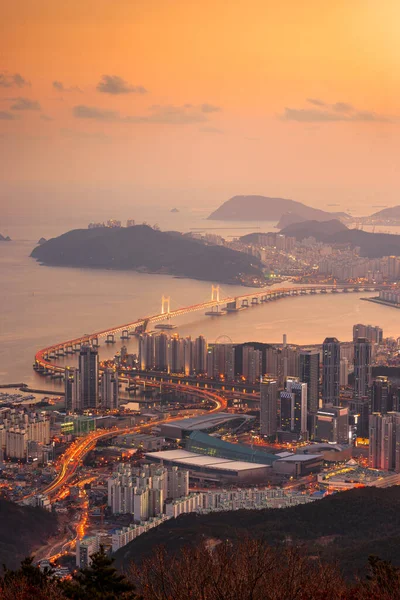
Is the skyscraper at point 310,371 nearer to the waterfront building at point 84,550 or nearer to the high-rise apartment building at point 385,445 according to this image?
the high-rise apartment building at point 385,445

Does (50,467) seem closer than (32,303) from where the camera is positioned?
Yes

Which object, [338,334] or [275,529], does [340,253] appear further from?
[275,529]

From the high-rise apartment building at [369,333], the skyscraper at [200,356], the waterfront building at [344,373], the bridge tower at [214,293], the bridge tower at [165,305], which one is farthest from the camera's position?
the bridge tower at [214,293]

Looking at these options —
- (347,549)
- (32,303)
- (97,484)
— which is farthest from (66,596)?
(32,303)

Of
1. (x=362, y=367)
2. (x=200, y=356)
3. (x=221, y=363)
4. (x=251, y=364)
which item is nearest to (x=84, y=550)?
(x=362, y=367)

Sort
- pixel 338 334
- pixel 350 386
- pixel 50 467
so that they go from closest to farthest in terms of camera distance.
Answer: pixel 50 467, pixel 350 386, pixel 338 334

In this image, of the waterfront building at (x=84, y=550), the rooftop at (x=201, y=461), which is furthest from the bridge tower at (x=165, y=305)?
the waterfront building at (x=84, y=550)

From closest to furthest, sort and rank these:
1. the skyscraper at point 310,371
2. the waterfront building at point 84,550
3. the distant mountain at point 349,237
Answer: the waterfront building at point 84,550 < the skyscraper at point 310,371 < the distant mountain at point 349,237
